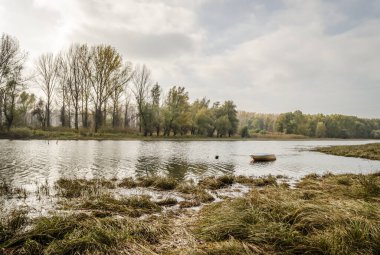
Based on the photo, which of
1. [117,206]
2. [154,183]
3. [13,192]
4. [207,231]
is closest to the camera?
[207,231]

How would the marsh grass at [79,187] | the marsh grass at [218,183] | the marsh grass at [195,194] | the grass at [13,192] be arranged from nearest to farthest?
1. the grass at [13,192]
2. the marsh grass at [195,194]
3. the marsh grass at [79,187]
4. the marsh grass at [218,183]

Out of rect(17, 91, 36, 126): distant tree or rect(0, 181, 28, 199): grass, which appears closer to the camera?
rect(0, 181, 28, 199): grass

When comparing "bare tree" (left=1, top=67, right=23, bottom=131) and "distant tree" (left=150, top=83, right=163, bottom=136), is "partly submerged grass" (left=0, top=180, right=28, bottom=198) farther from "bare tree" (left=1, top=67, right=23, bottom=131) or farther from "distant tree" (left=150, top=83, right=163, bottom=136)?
"distant tree" (left=150, top=83, right=163, bottom=136)

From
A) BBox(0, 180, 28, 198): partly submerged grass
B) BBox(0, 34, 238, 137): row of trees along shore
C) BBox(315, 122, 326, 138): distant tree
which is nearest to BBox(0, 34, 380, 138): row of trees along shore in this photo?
BBox(0, 34, 238, 137): row of trees along shore

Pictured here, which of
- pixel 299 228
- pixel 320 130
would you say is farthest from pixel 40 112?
pixel 320 130

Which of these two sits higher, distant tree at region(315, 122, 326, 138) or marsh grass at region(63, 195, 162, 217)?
distant tree at region(315, 122, 326, 138)

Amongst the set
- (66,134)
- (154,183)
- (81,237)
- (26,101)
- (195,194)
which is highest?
(26,101)

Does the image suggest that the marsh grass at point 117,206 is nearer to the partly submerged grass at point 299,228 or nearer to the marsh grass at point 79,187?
the marsh grass at point 79,187

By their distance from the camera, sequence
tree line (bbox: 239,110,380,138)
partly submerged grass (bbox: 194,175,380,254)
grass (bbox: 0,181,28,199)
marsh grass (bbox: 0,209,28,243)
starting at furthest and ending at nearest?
tree line (bbox: 239,110,380,138) < grass (bbox: 0,181,28,199) < marsh grass (bbox: 0,209,28,243) < partly submerged grass (bbox: 194,175,380,254)

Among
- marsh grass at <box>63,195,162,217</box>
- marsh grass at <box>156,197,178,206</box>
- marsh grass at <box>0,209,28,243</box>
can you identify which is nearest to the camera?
marsh grass at <box>0,209,28,243</box>

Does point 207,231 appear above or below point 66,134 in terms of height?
below

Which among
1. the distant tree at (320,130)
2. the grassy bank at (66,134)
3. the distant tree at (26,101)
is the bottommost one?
the grassy bank at (66,134)

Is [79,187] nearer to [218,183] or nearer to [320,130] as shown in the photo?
Result: [218,183]

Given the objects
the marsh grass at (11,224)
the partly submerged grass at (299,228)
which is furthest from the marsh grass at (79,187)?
the partly submerged grass at (299,228)
